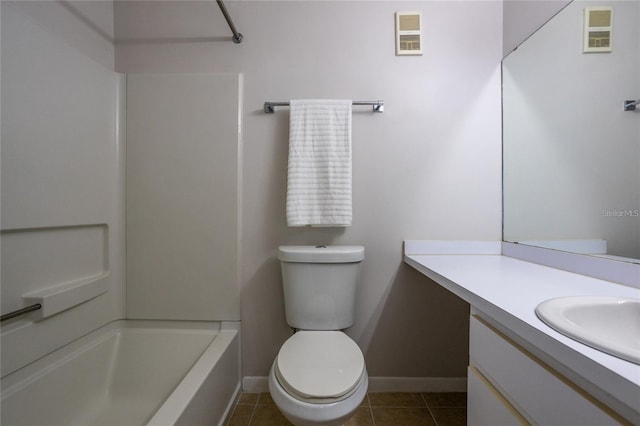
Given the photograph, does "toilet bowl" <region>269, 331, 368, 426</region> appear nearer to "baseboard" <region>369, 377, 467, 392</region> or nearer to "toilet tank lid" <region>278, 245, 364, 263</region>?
"toilet tank lid" <region>278, 245, 364, 263</region>

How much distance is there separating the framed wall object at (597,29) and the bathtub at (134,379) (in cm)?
187

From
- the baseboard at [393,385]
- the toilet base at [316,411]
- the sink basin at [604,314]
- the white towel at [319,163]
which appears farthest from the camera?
the baseboard at [393,385]

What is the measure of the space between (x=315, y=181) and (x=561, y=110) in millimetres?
1070

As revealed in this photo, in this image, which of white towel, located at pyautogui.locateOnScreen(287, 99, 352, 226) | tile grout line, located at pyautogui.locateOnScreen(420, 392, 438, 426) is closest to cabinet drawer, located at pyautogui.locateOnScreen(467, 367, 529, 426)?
tile grout line, located at pyautogui.locateOnScreen(420, 392, 438, 426)

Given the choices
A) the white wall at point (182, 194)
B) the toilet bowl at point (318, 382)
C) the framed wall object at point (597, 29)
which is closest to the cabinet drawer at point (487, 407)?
the toilet bowl at point (318, 382)

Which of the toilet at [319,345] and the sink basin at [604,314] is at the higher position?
the sink basin at [604,314]

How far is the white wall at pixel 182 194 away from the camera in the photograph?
129 cm

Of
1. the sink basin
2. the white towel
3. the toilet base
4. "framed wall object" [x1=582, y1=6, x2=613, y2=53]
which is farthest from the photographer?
the white towel

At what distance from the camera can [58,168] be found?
0.99 meters

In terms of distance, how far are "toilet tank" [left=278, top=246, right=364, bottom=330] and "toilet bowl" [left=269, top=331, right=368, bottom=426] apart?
0.15 m

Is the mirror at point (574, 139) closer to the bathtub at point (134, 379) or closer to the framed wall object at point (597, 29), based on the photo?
the framed wall object at point (597, 29)

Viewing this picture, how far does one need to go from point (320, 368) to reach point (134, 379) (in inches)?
38.1

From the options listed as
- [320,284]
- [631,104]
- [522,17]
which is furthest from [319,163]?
[522,17]

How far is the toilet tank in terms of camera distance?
115 centimetres
